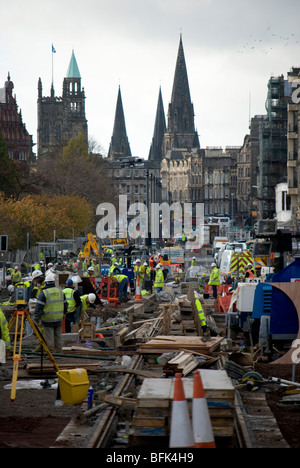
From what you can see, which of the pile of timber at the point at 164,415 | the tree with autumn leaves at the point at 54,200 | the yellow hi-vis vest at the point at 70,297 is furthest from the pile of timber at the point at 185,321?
the tree with autumn leaves at the point at 54,200

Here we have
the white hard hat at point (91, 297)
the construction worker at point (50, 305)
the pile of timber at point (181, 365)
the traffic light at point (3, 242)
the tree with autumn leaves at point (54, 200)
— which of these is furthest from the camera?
the tree with autumn leaves at point (54, 200)

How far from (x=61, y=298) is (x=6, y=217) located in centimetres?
4444

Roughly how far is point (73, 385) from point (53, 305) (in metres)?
4.40

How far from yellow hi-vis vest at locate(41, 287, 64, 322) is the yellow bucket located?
4.13 m

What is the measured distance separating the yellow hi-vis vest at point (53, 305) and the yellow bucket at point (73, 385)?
413 centimetres

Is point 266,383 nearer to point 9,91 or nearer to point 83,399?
point 83,399

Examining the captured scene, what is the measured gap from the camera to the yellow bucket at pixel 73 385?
12867 millimetres

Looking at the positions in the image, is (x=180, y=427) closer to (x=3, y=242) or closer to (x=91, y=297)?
(x=91, y=297)

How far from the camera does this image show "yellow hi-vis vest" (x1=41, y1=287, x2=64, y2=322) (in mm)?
17109

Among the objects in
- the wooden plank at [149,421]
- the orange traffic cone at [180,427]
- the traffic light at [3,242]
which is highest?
the traffic light at [3,242]

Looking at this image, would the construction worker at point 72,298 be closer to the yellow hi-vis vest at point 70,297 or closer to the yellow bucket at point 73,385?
the yellow hi-vis vest at point 70,297

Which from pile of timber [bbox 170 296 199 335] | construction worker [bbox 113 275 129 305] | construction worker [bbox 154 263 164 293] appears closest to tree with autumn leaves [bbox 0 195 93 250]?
construction worker [bbox 154 263 164 293]

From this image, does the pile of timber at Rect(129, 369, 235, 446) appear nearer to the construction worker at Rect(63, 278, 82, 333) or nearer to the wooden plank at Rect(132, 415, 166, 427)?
the wooden plank at Rect(132, 415, 166, 427)

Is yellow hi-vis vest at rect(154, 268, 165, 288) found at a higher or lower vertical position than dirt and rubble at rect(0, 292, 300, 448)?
higher
